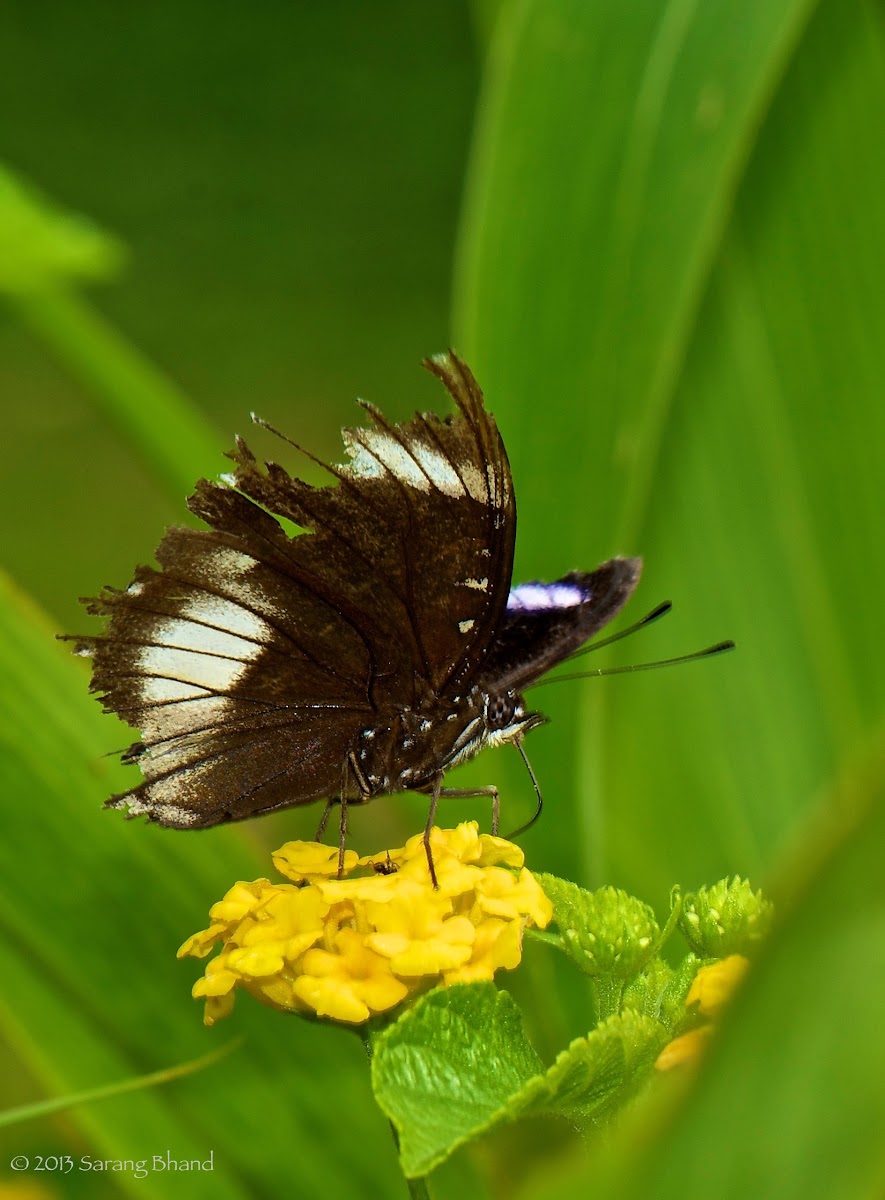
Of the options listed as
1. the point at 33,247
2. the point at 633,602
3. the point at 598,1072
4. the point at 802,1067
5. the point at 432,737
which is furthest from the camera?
the point at 633,602

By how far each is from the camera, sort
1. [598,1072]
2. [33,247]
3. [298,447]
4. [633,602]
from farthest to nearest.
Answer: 1. [633,602]
2. [33,247]
3. [298,447]
4. [598,1072]

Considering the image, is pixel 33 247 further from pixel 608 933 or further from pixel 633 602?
pixel 608 933

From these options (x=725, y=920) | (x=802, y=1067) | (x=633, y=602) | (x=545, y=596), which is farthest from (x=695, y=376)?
(x=802, y=1067)

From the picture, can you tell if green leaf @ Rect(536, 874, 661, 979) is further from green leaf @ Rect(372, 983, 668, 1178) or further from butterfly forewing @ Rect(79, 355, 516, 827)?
butterfly forewing @ Rect(79, 355, 516, 827)

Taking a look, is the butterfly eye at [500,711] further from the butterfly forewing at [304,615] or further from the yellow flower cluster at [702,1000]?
the yellow flower cluster at [702,1000]

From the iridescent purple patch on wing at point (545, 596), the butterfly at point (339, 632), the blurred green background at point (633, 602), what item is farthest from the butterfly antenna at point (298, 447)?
the blurred green background at point (633, 602)

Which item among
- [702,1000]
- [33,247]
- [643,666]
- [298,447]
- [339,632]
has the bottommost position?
[702,1000]

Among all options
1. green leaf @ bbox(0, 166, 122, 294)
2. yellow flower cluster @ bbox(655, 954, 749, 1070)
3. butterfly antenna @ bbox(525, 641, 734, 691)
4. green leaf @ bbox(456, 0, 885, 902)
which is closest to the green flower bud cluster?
yellow flower cluster @ bbox(655, 954, 749, 1070)

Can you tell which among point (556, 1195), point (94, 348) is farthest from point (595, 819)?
point (556, 1195)

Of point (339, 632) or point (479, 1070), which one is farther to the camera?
point (339, 632)
